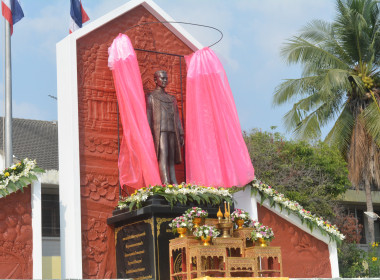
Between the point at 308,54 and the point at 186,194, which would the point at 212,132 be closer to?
the point at 186,194

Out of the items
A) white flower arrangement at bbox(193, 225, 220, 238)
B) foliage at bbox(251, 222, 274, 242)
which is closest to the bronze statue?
foliage at bbox(251, 222, 274, 242)

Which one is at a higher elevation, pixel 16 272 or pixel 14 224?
pixel 14 224

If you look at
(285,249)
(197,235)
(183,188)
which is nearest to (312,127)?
(285,249)

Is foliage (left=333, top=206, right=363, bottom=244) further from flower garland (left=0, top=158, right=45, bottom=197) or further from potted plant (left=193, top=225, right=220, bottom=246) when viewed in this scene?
flower garland (left=0, top=158, right=45, bottom=197)

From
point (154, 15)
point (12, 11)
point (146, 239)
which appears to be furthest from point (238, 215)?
point (12, 11)

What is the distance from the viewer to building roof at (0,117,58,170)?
66.1ft

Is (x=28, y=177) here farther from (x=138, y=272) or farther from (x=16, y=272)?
(x=138, y=272)

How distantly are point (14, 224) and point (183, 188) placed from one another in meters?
2.58

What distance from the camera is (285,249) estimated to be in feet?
38.7

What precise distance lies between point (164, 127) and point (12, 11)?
4232 millimetres

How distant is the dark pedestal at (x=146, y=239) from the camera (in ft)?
31.5

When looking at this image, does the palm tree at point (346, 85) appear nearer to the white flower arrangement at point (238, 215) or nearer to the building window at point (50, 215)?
the building window at point (50, 215)

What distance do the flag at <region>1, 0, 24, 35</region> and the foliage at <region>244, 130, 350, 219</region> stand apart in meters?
8.61

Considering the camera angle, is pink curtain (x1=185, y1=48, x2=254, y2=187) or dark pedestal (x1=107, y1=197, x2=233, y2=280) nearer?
dark pedestal (x1=107, y1=197, x2=233, y2=280)
